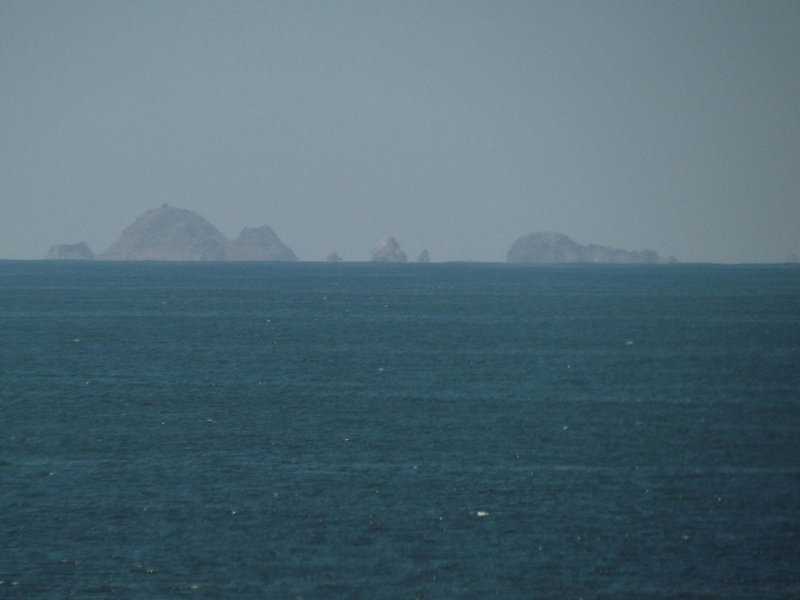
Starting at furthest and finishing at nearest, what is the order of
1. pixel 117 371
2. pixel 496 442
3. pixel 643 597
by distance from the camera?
Result: pixel 117 371
pixel 496 442
pixel 643 597

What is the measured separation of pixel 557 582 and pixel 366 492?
31.0 feet

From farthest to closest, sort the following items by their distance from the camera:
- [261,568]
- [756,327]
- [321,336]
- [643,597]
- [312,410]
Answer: [756,327]
[321,336]
[312,410]
[261,568]
[643,597]

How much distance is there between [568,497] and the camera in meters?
33.6

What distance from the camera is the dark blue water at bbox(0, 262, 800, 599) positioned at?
2648 centimetres

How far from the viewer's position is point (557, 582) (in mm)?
25844

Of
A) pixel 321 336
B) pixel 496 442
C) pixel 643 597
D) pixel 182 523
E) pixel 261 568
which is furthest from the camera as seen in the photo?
pixel 321 336

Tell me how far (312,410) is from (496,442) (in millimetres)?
11189

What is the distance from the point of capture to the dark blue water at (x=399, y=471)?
26484 millimetres

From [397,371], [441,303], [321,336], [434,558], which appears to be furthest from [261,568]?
[441,303]

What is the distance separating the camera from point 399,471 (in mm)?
36906

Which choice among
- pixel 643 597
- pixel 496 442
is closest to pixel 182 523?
pixel 643 597

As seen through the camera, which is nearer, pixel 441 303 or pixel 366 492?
pixel 366 492

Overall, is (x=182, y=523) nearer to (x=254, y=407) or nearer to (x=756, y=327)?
(x=254, y=407)

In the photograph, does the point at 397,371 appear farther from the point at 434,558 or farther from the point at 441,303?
the point at 441,303
